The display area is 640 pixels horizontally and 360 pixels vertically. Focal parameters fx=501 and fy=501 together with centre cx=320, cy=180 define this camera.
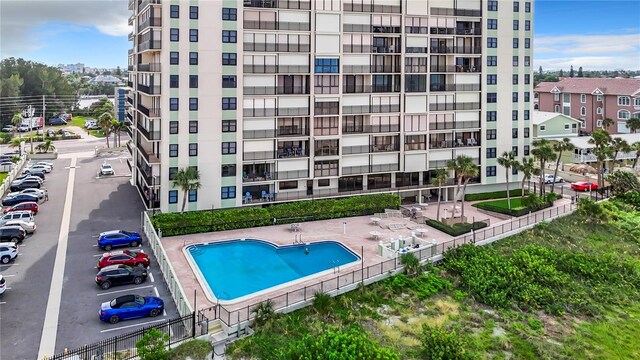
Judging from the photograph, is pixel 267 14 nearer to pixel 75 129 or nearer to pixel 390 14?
pixel 390 14

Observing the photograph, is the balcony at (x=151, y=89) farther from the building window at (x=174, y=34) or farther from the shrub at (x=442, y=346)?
the shrub at (x=442, y=346)

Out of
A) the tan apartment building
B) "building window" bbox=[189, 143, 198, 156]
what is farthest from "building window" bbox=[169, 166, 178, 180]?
the tan apartment building

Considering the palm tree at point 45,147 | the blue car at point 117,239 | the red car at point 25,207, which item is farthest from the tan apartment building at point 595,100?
the palm tree at point 45,147

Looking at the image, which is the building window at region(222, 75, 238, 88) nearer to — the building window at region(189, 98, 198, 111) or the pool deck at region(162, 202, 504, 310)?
the building window at region(189, 98, 198, 111)

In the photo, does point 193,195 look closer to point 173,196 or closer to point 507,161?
point 173,196

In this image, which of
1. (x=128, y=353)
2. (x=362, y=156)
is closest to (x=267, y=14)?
(x=362, y=156)

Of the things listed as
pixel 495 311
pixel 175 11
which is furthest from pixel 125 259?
pixel 495 311

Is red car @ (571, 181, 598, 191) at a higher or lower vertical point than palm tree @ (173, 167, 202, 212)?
lower
